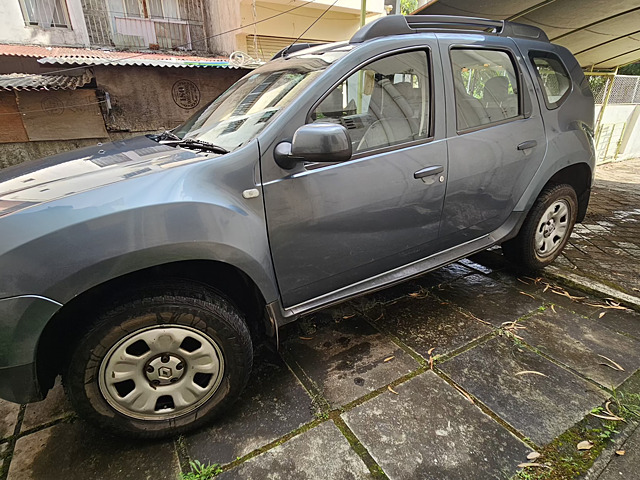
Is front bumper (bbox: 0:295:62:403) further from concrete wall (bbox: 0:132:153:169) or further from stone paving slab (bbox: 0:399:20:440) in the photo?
concrete wall (bbox: 0:132:153:169)

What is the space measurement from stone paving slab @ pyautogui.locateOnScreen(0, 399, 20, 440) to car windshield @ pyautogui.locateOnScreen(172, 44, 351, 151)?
5.89 ft

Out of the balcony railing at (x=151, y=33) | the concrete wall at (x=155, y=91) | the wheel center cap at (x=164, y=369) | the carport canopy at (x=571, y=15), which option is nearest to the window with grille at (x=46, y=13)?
the balcony railing at (x=151, y=33)

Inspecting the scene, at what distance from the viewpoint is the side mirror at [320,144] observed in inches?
62.2

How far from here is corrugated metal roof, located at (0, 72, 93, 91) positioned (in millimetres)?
4328

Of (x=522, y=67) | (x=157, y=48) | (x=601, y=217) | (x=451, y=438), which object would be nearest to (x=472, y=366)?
(x=451, y=438)

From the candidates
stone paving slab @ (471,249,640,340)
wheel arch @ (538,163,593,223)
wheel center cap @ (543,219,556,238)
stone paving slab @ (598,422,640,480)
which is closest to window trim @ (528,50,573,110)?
wheel arch @ (538,163,593,223)

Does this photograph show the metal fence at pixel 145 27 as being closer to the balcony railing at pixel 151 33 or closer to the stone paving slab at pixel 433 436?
the balcony railing at pixel 151 33

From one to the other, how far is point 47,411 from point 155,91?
4.92 meters

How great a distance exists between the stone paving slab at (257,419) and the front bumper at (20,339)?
2.46 ft

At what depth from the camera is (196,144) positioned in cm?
192

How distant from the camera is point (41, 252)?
1.28 metres

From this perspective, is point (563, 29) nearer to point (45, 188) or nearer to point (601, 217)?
point (601, 217)

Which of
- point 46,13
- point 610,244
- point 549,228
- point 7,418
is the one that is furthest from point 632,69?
point 7,418

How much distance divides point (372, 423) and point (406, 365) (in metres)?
Answer: 0.49
